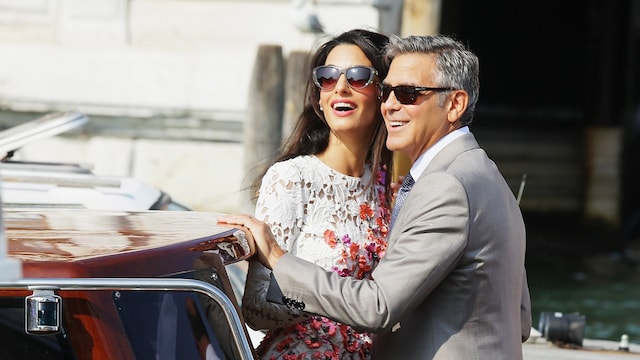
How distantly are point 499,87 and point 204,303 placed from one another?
1725cm

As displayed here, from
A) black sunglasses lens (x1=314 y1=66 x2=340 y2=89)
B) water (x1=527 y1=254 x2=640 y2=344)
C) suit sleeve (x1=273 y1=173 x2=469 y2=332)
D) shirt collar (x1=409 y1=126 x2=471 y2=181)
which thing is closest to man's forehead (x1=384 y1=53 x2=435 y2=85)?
shirt collar (x1=409 y1=126 x2=471 y2=181)

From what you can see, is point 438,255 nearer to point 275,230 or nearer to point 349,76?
point 275,230

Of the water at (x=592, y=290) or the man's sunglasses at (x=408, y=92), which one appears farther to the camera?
the water at (x=592, y=290)

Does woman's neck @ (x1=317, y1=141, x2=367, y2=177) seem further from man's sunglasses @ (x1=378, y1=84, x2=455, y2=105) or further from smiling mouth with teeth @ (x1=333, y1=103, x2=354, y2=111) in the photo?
man's sunglasses @ (x1=378, y1=84, x2=455, y2=105)

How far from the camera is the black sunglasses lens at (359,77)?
299cm

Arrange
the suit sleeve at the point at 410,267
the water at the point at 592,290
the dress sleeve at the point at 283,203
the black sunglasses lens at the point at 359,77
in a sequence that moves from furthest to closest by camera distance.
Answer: the water at the point at 592,290 → the black sunglasses lens at the point at 359,77 → the dress sleeve at the point at 283,203 → the suit sleeve at the point at 410,267

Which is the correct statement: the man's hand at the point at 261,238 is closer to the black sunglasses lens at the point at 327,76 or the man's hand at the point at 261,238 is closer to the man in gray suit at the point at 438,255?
the man in gray suit at the point at 438,255

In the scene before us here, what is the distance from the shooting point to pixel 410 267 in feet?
7.99

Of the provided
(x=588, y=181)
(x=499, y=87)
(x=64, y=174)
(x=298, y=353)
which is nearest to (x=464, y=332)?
(x=298, y=353)

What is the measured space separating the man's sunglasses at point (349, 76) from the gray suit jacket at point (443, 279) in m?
0.48

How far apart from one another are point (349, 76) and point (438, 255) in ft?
2.35

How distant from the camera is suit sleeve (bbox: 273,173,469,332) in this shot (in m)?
2.43

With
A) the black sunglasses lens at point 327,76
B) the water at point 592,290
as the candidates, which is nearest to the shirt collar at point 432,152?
the black sunglasses lens at point 327,76

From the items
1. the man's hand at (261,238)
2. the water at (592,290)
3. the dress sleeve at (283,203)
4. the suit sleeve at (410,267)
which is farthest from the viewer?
the water at (592,290)
